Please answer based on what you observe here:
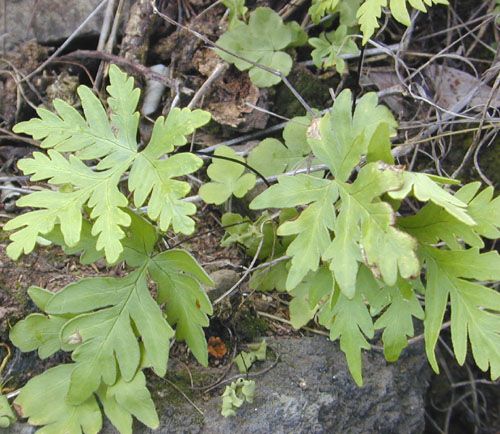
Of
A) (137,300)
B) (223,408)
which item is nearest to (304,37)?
(137,300)

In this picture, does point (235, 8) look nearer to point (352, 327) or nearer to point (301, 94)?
point (301, 94)

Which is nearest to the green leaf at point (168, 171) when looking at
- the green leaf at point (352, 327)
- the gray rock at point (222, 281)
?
the gray rock at point (222, 281)

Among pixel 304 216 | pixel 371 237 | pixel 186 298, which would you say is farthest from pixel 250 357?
pixel 371 237

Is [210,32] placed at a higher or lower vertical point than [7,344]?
higher

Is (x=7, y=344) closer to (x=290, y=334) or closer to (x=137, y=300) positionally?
(x=137, y=300)

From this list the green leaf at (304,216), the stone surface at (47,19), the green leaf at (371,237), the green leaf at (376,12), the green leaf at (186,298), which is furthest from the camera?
the stone surface at (47,19)

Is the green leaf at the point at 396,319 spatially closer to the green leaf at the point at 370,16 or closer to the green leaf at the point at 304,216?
the green leaf at the point at 304,216
